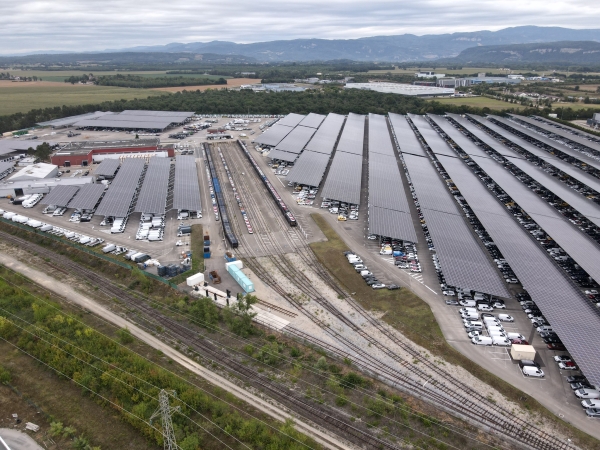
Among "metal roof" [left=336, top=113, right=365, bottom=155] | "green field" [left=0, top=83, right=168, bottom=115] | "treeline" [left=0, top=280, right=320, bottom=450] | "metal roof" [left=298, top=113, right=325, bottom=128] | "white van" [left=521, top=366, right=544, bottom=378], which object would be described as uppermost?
"green field" [left=0, top=83, right=168, bottom=115]

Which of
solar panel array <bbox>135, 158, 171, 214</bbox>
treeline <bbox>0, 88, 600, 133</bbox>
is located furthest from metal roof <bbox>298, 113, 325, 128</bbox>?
solar panel array <bbox>135, 158, 171, 214</bbox>

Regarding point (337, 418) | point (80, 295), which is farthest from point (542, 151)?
point (80, 295)

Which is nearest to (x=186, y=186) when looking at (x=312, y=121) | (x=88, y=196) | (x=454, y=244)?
(x=88, y=196)

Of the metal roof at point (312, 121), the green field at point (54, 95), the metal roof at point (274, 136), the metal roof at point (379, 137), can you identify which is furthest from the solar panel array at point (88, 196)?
the green field at point (54, 95)

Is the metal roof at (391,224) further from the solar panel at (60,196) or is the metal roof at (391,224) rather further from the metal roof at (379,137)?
the solar panel at (60,196)

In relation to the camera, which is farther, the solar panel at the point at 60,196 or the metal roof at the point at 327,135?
the metal roof at the point at 327,135

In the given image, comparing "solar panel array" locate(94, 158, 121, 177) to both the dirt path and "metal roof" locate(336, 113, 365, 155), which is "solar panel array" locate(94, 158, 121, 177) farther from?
"metal roof" locate(336, 113, 365, 155)
